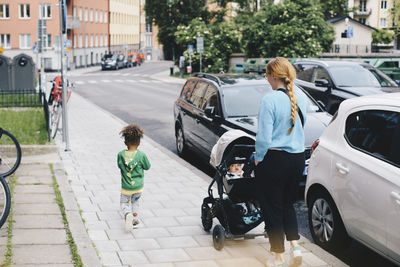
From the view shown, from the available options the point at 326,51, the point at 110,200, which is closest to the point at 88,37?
the point at 326,51

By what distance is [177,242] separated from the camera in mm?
6082

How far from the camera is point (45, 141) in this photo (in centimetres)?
1280

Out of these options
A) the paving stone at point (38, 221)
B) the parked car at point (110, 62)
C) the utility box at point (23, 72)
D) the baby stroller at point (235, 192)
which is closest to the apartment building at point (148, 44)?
the parked car at point (110, 62)

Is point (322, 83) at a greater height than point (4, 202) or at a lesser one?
greater

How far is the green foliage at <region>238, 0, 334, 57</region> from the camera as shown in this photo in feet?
134

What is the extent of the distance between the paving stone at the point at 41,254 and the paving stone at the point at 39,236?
0.13 meters

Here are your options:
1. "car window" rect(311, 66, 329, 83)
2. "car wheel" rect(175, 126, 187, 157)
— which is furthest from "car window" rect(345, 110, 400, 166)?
"car window" rect(311, 66, 329, 83)

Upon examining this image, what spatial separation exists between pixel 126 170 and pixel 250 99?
413 centimetres

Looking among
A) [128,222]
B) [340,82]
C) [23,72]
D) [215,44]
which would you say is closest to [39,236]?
[128,222]

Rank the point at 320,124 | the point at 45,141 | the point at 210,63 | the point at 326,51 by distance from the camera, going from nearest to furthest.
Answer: the point at 320,124, the point at 45,141, the point at 326,51, the point at 210,63

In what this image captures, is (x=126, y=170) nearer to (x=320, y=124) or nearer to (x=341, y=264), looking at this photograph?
(x=341, y=264)

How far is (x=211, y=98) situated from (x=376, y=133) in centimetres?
542

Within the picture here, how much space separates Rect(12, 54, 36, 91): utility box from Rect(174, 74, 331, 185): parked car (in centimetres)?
1986

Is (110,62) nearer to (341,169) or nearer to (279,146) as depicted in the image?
(341,169)
